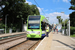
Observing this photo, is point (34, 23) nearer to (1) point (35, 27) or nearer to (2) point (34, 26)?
(2) point (34, 26)

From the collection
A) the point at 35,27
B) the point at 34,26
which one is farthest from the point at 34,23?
the point at 35,27

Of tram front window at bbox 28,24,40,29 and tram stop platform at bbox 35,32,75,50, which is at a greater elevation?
tram front window at bbox 28,24,40,29

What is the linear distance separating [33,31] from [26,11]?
24.1 m

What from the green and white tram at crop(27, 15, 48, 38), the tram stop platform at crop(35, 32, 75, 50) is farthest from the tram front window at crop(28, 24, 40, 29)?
the tram stop platform at crop(35, 32, 75, 50)

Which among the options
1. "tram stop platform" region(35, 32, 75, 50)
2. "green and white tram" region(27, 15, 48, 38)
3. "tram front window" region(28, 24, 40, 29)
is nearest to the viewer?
"tram stop platform" region(35, 32, 75, 50)

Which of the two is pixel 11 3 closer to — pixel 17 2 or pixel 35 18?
pixel 17 2

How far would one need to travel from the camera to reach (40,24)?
1369 cm

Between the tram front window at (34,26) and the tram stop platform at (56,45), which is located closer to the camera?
the tram stop platform at (56,45)

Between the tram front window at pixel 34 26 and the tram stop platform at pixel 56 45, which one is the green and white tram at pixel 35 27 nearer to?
the tram front window at pixel 34 26

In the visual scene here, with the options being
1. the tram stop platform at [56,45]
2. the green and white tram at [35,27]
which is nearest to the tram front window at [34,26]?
the green and white tram at [35,27]

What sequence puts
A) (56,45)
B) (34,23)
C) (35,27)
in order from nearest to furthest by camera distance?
(56,45) < (35,27) < (34,23)

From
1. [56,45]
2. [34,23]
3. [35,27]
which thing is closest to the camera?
[56,45]

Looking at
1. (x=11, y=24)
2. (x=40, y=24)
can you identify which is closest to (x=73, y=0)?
(x=11, y=24)

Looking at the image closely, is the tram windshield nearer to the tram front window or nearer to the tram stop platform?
the tram front window
